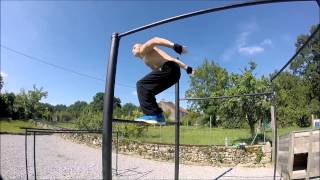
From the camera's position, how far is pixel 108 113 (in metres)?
2.77

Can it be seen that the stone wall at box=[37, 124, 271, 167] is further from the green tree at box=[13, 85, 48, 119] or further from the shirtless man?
the green tree at box=[13, 85, 48, 119]

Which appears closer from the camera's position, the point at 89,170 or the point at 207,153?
the point at 89,170

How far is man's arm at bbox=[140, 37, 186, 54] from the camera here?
10.8 ft

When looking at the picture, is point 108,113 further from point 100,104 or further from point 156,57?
point 100,104

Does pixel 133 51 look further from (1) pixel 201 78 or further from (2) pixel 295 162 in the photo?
(1) pixel 201 78

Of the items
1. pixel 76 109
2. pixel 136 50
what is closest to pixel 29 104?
pixel 76 109

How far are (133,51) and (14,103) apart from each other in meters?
46.7

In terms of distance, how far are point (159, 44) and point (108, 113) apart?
3.55 ft

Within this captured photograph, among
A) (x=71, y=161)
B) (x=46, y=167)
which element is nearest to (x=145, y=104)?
(x=46, y=167)

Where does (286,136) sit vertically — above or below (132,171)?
above

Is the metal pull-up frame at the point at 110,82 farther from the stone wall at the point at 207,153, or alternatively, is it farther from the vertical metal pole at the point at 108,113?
the stone wall at the point at 207,153

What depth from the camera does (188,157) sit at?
1504 cm

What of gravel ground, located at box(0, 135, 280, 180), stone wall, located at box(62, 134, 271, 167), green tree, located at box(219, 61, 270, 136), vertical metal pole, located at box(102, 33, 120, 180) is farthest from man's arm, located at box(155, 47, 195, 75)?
green tree, located at box(219, 61, 270, 136)

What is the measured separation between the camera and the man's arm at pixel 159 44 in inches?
130
